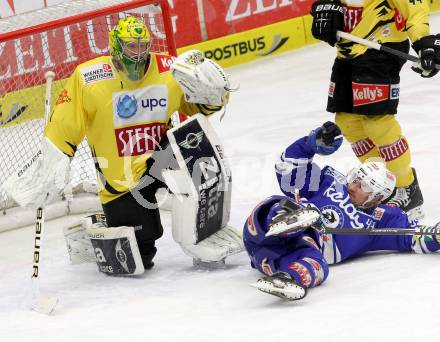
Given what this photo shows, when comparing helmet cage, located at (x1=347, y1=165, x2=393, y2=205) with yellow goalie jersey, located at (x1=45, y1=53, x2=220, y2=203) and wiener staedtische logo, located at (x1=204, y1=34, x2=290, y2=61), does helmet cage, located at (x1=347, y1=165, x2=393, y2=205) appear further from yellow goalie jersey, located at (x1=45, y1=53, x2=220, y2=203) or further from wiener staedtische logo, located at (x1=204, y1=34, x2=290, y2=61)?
wiener staedtische logo, located at (x1=204, y1=34, x2=290, y2=61)

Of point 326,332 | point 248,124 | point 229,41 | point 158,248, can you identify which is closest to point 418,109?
point 248,124

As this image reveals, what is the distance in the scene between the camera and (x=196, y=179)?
175 inches

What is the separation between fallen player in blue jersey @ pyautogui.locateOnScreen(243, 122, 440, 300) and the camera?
400 centimetres

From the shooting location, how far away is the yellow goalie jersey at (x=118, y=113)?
456 centimetres

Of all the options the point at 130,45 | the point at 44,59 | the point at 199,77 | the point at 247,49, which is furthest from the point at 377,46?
the point at 247,49

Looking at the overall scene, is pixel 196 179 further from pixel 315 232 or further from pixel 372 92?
pixel 372 92

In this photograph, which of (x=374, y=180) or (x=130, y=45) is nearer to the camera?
(x=374, y=180)

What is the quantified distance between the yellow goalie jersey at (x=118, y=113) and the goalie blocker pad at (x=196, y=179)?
0.21 metres

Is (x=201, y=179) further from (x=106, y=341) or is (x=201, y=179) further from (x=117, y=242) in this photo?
(x=106, y=341)

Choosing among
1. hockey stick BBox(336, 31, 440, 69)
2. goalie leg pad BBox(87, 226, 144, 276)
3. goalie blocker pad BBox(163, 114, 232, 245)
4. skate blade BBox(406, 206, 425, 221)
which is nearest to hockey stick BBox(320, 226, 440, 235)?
Result: goalie blocker pad BBox(163, 114, 232, 245)

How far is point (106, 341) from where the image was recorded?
359cm

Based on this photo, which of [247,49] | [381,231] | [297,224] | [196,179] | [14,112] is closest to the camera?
[297,224]

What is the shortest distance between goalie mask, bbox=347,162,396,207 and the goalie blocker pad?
1.92 ft

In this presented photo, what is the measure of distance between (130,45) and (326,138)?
3.05ft
